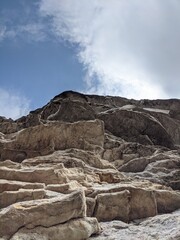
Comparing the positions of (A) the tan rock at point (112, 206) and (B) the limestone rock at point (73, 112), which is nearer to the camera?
(A) the tan rock at point (112, 206)

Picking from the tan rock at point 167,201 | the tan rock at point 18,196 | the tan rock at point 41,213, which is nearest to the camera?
the tan rock at point 41,213

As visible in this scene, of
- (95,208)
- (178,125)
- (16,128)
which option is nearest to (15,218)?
(95,208)

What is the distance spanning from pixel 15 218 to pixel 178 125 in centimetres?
3373

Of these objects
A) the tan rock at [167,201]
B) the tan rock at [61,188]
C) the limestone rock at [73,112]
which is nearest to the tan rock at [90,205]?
the tan rock at [61,188]

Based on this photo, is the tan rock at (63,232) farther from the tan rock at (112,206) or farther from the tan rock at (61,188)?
the tan rock at (61,188)

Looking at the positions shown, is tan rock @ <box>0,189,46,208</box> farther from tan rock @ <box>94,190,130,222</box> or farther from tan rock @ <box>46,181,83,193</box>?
tan rock @ <box>94,190,130,222</box>

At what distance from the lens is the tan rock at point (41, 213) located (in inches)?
375

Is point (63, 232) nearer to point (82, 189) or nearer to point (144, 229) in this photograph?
point (82, 189)

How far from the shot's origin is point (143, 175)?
65.2ft

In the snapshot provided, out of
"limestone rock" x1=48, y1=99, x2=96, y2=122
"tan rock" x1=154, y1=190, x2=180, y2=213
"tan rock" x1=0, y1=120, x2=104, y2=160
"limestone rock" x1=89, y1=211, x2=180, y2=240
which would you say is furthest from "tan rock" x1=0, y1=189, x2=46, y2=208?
"limestone rock" x1=48, y1=99, x2=96, y2=122

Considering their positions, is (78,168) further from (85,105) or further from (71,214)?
(85,105)

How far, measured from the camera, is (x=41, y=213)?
9781mm

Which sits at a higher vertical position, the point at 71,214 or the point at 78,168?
the point at 78,168

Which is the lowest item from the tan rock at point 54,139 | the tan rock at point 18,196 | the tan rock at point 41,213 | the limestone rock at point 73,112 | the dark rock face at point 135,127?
the tan rock at point 41,213
